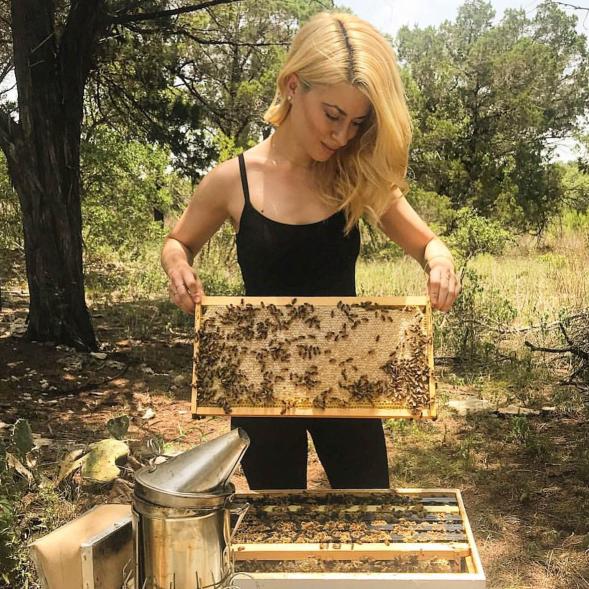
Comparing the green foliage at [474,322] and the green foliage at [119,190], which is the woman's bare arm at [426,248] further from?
the green foliage at [119,190]

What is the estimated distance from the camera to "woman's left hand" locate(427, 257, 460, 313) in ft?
5.78

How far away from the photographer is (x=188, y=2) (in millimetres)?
7684

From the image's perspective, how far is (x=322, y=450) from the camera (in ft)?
6.43

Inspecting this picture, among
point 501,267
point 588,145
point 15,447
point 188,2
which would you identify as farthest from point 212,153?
point 588,145

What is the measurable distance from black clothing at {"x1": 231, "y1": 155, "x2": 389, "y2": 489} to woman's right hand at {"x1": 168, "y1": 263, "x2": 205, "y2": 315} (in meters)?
0.17

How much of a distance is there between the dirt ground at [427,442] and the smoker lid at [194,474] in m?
1.71

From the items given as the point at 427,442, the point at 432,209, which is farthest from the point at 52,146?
the point at 432,209

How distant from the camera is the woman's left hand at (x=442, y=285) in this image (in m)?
1.76

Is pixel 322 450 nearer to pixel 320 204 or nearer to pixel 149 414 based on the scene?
pixel 320 204

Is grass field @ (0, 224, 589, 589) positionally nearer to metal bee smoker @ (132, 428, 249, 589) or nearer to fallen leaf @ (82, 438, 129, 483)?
fallen leaf @ (82, 438, 129, 483)

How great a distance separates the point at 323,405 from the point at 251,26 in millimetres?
13699

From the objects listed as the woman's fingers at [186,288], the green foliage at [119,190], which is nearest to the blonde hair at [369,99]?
the woman's fingers at [186,288]

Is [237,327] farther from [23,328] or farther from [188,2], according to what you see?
[188,2]

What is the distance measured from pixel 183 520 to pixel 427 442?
3509mm
